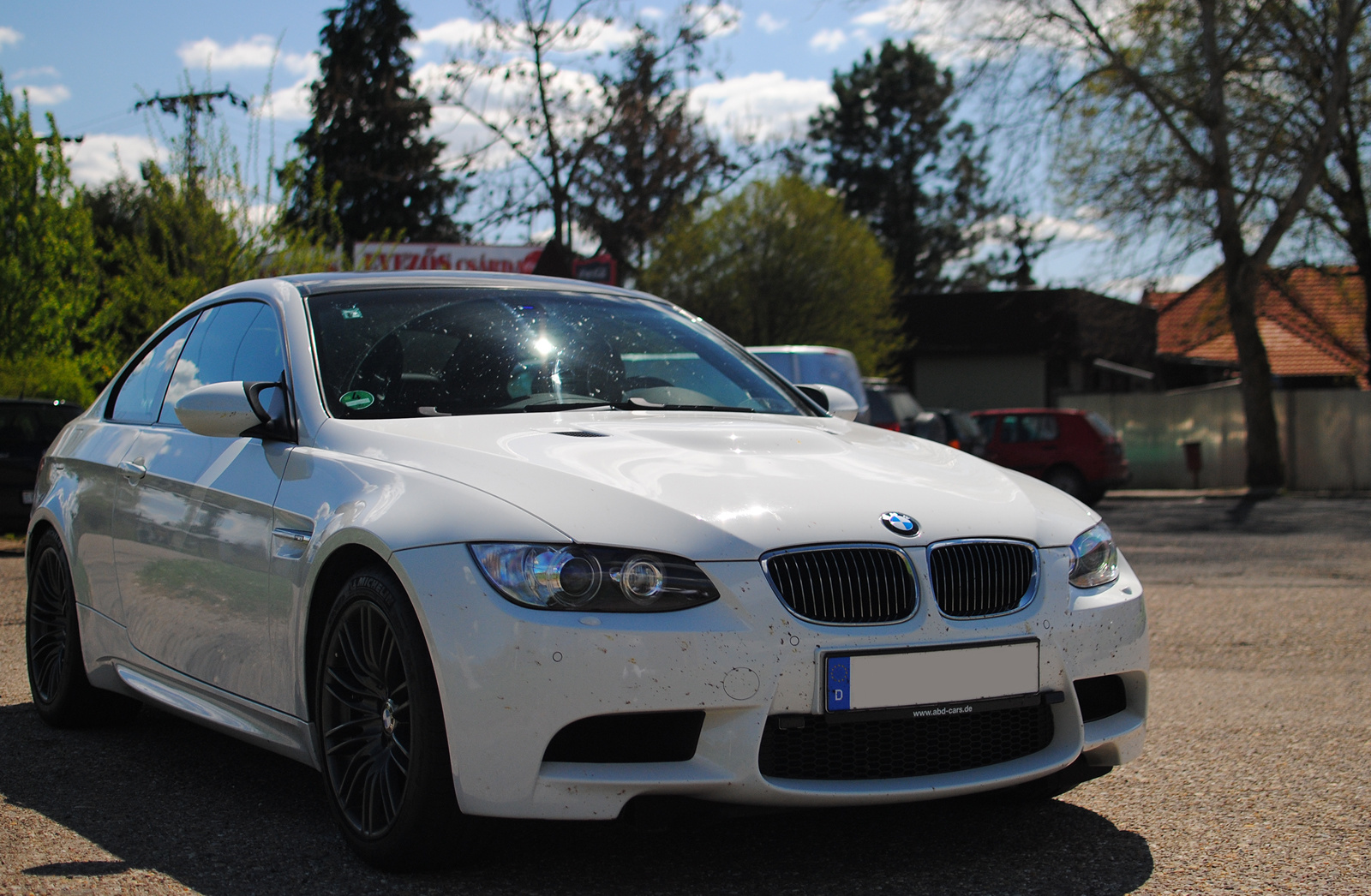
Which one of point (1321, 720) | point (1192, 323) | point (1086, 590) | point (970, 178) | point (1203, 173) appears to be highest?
point (970, 178)

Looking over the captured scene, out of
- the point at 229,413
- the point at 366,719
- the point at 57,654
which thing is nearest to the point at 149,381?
the point at 57,654

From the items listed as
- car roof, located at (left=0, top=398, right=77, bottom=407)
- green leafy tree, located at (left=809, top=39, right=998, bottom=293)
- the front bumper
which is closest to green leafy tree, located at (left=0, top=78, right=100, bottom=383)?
car roof, located at (left=0, top=398, right=77, bottom=407)

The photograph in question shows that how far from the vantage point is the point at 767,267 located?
111 feet

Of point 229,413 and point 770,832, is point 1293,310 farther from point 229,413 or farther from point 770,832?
point 229,413

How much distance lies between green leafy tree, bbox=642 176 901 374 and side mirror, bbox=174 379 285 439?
28762 millimetres

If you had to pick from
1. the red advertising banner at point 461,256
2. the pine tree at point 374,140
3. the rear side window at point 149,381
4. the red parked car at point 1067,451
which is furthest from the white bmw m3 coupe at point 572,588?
the pine tree at point 374,140

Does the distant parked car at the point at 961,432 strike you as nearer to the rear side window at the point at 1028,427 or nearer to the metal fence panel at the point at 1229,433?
the rear side window at the point at 1028,427

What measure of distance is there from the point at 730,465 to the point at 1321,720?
313 centimetres

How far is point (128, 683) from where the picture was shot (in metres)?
4.69

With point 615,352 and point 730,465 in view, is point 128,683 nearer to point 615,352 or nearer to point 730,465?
point 615,352

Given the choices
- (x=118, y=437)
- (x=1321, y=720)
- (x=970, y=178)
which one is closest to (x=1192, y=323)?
(x=1321, y=720)

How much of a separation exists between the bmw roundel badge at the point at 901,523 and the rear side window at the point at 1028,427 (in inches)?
832

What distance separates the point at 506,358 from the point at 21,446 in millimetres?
11533

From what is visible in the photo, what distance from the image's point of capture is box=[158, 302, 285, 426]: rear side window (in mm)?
4422
